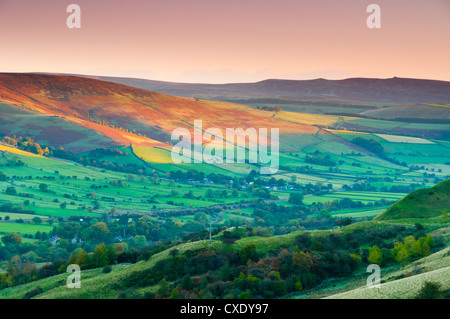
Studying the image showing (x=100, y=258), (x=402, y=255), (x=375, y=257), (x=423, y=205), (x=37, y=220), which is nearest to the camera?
(x=402, y=255)

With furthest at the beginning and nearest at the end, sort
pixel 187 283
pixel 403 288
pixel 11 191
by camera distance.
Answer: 1. pixel 11 191
2. pixel 187 283
3. pixel 403 288

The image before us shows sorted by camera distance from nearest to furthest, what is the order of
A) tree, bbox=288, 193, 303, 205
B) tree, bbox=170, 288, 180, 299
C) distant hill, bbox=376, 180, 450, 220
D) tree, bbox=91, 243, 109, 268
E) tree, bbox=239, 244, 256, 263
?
1. tree, bbox=170, 288, 180, 299
2. tree, bbox=239, 244, 256, 263
3. tree, bbox=91, 243, 109, 268
4. distant hill, bbox=376, 180, 450, 220
5. tree, bbox=288, 193, 303, 205

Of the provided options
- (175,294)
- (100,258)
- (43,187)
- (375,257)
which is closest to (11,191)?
(43,187)

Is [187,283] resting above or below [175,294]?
below

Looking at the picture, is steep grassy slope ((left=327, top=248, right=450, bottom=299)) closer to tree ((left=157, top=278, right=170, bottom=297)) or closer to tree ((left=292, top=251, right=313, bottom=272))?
tree ((left=292, top=251, right=313, bottom=272))

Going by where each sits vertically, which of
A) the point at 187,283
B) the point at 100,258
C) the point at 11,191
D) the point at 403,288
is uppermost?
the point at 403,288

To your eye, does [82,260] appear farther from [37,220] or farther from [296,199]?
[296,199]

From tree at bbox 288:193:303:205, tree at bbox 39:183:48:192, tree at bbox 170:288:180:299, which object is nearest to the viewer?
tree at bbox 170:288:180:299

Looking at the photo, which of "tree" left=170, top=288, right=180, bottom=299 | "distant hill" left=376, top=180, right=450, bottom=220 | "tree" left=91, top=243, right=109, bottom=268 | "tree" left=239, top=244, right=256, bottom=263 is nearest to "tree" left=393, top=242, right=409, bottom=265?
"tree" left=239, top=244, right=256, bottom=263

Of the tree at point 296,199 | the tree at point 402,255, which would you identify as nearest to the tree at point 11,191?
the tree at point 296,199
